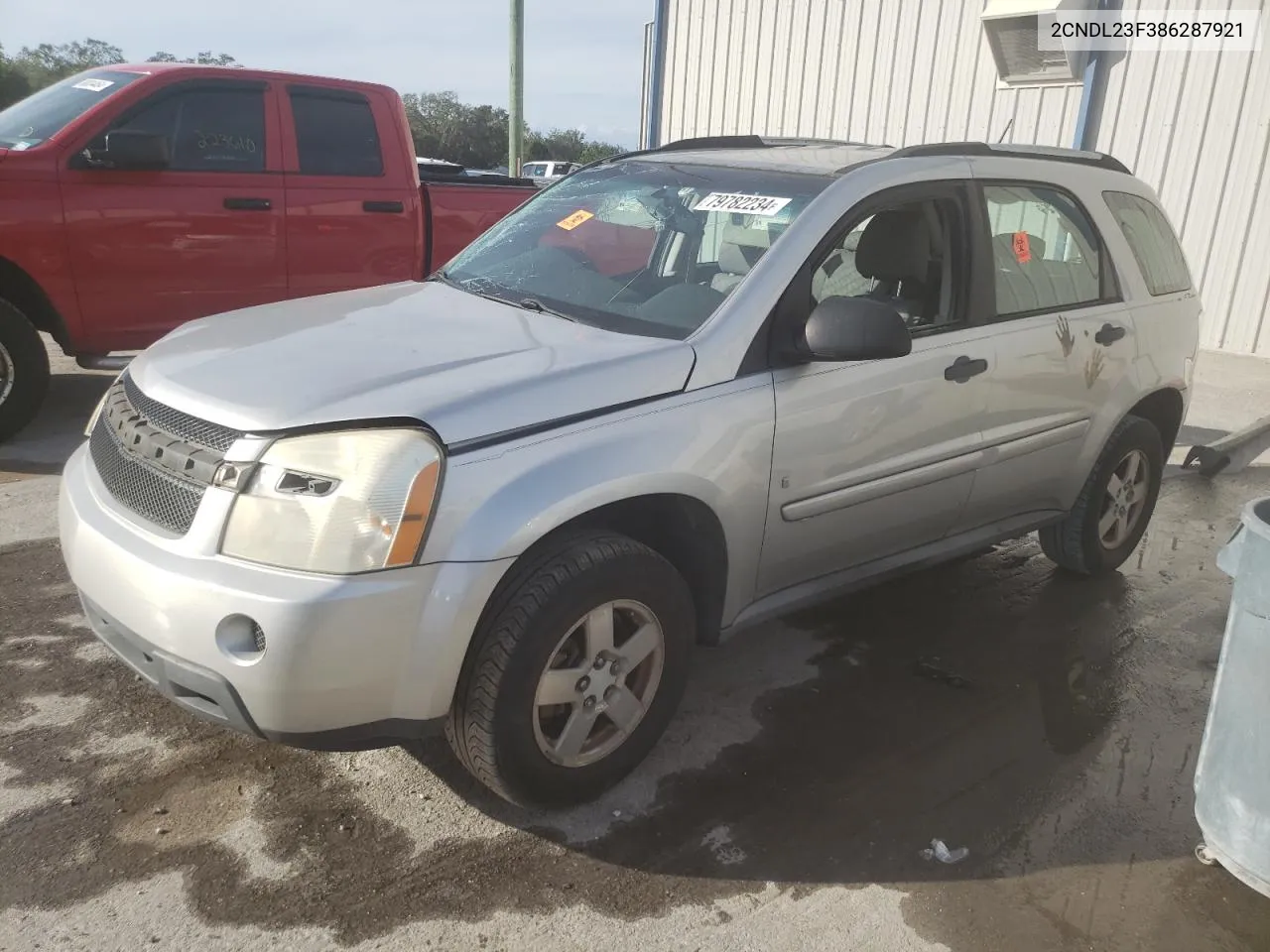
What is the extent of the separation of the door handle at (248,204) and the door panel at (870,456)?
4.32 meters

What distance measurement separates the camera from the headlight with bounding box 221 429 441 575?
94.0 inches

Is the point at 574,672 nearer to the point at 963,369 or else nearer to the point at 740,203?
the point at 740,203

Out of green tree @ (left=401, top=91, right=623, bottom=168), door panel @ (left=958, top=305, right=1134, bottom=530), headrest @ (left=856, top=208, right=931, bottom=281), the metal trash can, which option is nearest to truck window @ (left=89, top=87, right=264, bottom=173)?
headrest @ (left=856, top=208, right=931, bottom=281)

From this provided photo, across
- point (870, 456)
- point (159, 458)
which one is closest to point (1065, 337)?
point (870, 456)

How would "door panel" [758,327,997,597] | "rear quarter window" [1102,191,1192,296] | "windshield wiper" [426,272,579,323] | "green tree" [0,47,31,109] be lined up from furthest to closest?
"green tree" [0,47,31,109], "rear quarter window" [1102,191,1192,296], "windshield wiper" [426,272,579,323], "door panel" [758,327,997,597]

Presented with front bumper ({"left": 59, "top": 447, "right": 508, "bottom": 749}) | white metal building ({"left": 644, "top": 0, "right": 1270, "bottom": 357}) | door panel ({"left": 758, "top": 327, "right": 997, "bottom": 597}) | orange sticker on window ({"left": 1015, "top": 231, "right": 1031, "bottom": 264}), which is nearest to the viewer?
front bumper ({"left": 59, "top": 447, "right": 508, "bottom": 749})

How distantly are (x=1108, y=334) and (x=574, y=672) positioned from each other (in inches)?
Answer: 109

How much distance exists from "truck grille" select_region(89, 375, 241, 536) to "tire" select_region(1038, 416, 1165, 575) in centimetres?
344

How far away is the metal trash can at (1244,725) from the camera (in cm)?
248

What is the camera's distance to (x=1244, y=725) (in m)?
2.55

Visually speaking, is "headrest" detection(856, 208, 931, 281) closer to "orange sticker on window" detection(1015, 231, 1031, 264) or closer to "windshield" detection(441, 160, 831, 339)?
"windshield" detection(441, 160, 831, 339)

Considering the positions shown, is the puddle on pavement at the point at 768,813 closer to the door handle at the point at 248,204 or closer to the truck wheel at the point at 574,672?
the truck wheel at the point at 574,672

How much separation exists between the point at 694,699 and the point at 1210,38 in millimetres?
8878

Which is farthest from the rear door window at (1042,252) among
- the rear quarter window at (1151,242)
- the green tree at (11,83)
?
the green tree at (11,83)
